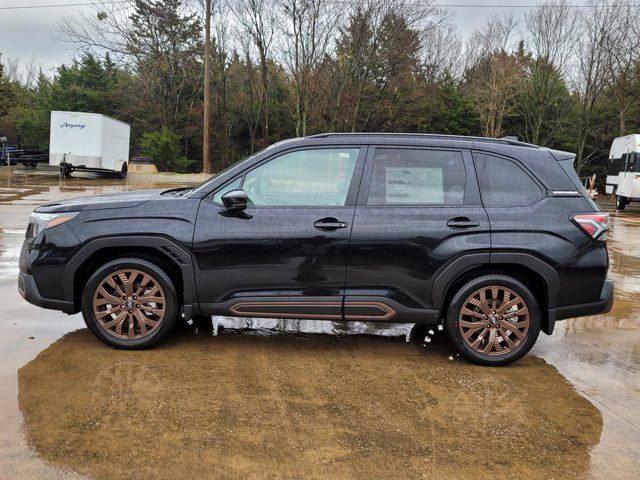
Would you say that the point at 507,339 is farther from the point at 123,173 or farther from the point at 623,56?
the point at 623,56

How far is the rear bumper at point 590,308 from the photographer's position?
442cm

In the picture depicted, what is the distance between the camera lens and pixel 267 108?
37719 mm

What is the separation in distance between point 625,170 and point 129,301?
23.5 m

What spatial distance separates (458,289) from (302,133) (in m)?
30.6

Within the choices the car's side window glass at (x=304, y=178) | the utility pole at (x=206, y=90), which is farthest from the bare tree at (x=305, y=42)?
the car's side window glass at (x=304, y=178)

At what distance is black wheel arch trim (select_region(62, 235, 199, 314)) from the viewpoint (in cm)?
436

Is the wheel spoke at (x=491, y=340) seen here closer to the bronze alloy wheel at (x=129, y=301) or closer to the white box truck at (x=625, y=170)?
the bronze alloy wheel at (x=129, y=301)

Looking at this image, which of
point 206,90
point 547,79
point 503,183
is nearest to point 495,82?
point 547,79

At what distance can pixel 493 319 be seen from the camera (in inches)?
174

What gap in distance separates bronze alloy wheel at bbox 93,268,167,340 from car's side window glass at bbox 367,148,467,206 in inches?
77.3

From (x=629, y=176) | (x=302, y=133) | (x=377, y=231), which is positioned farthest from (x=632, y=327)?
(x=302, y=133)

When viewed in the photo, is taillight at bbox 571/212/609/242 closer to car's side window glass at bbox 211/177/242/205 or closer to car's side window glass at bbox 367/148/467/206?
car's side window glass at bbox 367/148/467/206

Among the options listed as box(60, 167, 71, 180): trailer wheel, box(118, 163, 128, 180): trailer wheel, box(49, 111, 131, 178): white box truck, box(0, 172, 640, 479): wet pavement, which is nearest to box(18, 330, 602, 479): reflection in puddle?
box(0, 172, 640, 479): wet pavement

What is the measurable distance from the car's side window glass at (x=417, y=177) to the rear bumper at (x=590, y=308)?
1.23 metres
